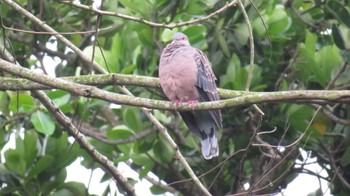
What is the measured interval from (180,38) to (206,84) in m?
0.50

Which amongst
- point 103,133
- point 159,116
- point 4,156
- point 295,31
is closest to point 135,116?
point 159,116

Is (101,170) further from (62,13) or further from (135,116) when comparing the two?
(62,13)

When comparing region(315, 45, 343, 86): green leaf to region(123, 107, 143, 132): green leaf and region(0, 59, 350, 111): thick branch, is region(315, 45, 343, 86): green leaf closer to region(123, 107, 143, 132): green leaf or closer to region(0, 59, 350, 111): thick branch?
region(123, 107, 143, 132): green leaf

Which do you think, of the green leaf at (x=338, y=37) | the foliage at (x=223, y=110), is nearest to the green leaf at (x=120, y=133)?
the foliage at (x=223, y=110)

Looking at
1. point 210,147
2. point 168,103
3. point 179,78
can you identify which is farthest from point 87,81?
point 210,147

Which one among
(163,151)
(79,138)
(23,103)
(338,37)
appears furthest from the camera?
(163,151)

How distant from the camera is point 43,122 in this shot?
5.24 meters

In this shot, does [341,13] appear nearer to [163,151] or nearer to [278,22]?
[278,22]

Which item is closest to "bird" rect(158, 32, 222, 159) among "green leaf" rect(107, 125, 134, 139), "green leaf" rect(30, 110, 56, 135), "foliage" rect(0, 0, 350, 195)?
"foliage" rect(0, 0, 350, 195)

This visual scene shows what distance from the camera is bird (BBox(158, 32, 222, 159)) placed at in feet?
16.2

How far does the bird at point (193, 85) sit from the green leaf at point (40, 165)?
3.24 ft

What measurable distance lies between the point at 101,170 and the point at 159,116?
26.8 inches

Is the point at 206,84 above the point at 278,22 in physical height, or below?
below

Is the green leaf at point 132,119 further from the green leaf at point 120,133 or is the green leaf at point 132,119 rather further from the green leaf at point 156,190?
the green leaf at point 156,190
